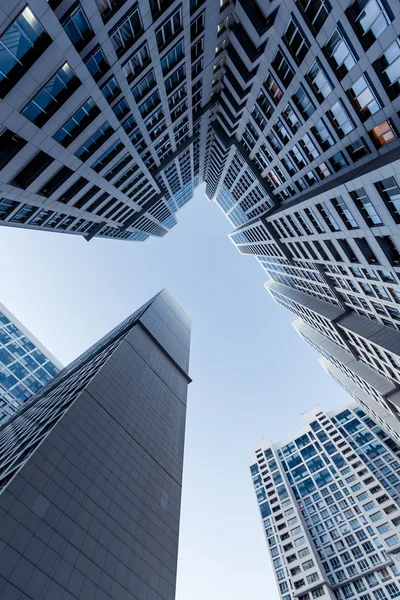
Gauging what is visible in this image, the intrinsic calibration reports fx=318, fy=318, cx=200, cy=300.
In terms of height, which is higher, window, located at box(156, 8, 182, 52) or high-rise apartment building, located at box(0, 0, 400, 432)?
window, located at box(156, 8, 182, 52)

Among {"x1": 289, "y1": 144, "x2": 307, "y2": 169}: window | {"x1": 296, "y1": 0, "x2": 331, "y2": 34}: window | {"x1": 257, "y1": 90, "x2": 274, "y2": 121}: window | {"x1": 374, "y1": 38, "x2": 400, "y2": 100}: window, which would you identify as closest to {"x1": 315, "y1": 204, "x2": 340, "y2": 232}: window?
{"x1": 289, "y1": 144, "x2": 307, "y2": 169}: window

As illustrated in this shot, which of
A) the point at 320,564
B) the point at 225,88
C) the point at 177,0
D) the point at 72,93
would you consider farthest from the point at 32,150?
the point at 320,564

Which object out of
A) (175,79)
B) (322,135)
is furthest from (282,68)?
(175,79)

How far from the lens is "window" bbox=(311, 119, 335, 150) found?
31.1 meters

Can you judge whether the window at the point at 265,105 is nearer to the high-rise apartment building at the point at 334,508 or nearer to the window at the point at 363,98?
the window at the point at 363,98

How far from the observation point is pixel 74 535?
24.4 m

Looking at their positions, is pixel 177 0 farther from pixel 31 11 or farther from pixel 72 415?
pixel 72 415

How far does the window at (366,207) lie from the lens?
28.9 metres

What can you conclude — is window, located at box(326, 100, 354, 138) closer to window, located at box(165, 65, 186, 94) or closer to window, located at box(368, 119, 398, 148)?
window, located at box(368, 119, 398, 148)

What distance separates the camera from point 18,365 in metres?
92.9

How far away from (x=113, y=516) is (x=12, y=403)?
237 feet

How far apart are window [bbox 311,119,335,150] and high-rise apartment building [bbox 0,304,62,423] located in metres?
90.1

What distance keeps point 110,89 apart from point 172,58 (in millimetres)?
8305

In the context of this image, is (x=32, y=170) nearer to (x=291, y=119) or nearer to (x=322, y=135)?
(x=291, y=119)
